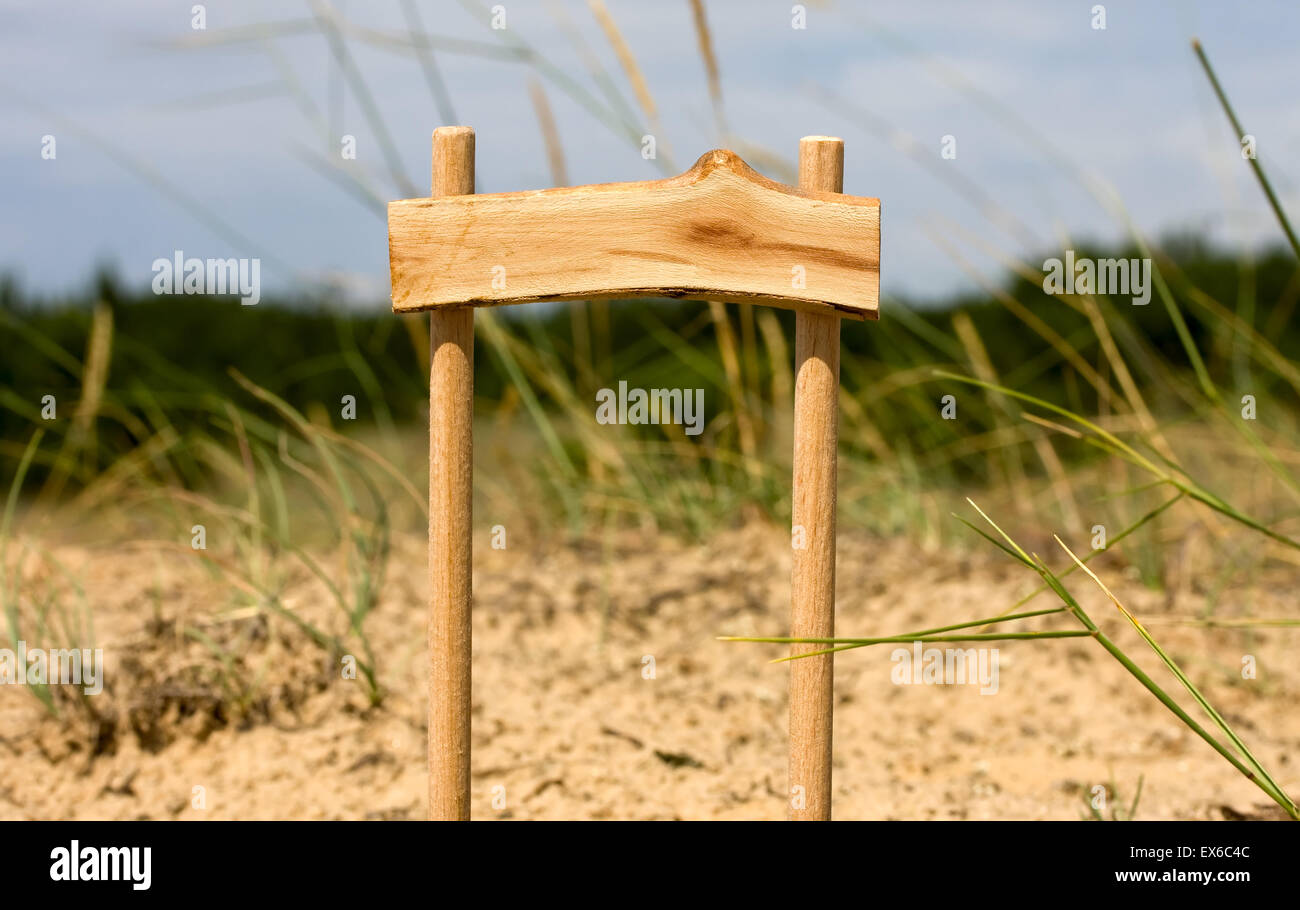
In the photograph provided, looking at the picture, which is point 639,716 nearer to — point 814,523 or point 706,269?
point 814,523

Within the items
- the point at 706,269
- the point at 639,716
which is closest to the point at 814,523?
the point at 706,269

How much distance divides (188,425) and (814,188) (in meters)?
4.49

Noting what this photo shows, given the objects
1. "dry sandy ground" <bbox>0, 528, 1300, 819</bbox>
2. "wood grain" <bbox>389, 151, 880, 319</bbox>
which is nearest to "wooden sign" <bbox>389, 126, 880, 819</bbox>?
"wood grain" <bbox>389, 151, 880, 319</bbox>

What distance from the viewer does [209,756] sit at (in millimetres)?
1871

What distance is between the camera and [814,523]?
1.30m

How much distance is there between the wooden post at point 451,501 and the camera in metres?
1.34

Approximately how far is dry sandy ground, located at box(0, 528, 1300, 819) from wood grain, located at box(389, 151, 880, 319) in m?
0.77

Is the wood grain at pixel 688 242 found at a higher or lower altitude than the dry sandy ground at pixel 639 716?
higher

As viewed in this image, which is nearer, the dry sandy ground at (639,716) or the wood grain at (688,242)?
the wood grain at (688,242)

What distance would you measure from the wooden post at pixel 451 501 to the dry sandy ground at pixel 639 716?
13.3 inches

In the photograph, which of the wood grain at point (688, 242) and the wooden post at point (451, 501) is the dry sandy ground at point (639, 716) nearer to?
the wooden post at point (451, 501)

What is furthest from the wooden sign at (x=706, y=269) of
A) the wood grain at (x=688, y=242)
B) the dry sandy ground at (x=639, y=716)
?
the dry sandy ground at (x=639, y=716)
